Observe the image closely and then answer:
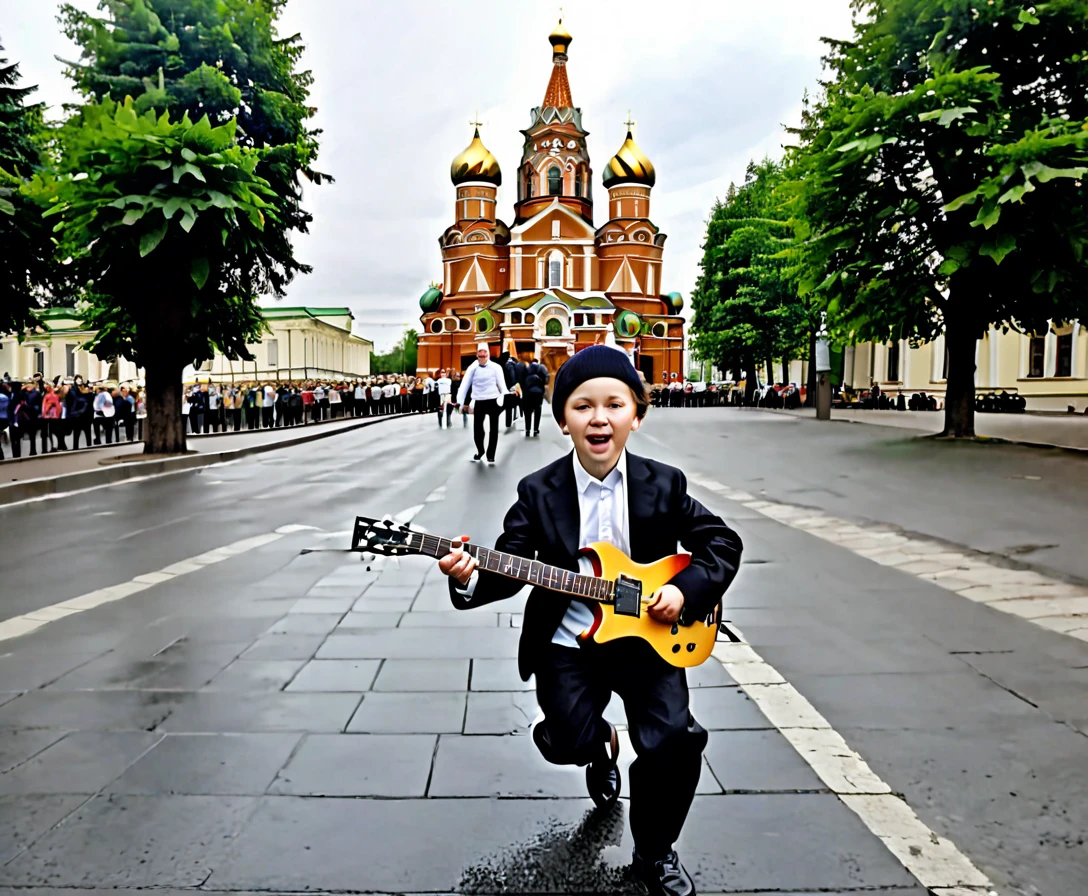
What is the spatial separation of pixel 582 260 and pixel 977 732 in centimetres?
7834

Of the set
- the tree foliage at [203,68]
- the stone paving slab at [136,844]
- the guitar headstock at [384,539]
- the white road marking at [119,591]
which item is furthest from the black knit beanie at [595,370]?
the tree foliage at [203,68]

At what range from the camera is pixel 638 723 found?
103 inches

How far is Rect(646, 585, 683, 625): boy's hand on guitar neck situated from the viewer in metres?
2.56

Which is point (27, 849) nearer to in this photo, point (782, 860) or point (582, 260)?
point (782, 860)

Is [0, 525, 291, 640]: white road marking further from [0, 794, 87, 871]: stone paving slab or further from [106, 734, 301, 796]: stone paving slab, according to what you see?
[0, 794, 87, 871]: stone paving slab

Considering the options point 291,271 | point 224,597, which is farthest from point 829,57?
point 224,597

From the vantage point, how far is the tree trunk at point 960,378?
68.0 ft

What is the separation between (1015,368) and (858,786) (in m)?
44.8

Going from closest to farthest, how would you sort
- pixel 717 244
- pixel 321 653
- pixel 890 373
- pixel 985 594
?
pixel 321 653 → pixel 985 594 → pixel 890 373 → pixel 717 244

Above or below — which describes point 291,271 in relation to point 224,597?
above

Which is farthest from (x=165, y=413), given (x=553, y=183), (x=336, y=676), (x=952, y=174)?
(x=553, y=183)

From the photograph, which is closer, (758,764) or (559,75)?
(758,764)

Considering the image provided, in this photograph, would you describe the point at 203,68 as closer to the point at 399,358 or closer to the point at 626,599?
the point at 626,599

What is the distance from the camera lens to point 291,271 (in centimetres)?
2222
